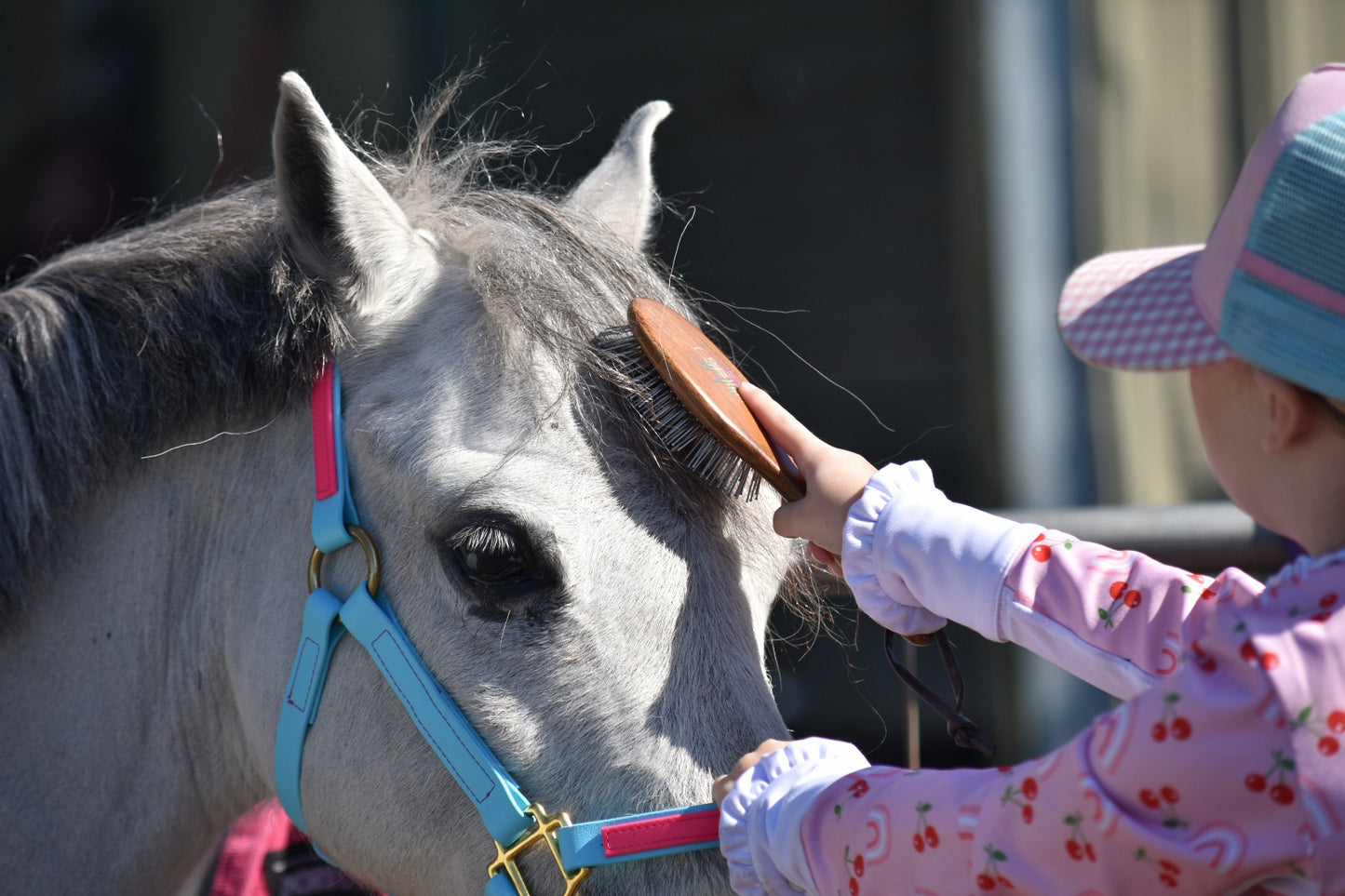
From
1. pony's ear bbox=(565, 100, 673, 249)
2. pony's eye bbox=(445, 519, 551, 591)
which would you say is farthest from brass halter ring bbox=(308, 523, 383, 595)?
pony's ear bbox=(565, 100, 673, 249)

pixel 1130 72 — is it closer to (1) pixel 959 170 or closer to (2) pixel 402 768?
(1) pixel 959 170

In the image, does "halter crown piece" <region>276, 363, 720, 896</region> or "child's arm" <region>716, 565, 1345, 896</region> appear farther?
"halter crown piece" <region>276, 363, 720, 896</region>

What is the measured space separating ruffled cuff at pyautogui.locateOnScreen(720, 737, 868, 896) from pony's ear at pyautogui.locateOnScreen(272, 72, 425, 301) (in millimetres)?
666

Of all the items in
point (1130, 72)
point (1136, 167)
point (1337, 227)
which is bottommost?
point (1136, 167)

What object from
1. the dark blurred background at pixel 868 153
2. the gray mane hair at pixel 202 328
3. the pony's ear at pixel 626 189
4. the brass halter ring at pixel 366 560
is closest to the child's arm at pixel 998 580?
the gray mane hair at pixel 202 328

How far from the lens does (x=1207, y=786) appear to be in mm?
703

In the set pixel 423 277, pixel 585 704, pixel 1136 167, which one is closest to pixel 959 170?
pixel 1136 167

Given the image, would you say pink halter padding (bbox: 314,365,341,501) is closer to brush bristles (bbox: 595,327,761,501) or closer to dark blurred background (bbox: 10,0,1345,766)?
brush bristles (bbox: 595,327,761,501)

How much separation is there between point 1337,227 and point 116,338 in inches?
47.2

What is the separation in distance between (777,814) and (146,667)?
0.77 m

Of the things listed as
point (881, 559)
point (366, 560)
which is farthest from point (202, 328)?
point (881, 559)

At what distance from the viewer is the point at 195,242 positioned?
1307mm

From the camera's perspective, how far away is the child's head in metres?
0.73

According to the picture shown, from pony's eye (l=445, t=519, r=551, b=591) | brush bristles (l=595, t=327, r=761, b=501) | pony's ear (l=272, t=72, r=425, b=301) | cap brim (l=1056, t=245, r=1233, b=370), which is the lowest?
pony's eye (l=445, t=519, r=551, b=591)
